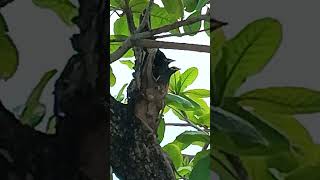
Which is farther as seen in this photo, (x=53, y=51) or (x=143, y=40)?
(x=143, y=40)

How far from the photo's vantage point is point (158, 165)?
45.4 inches

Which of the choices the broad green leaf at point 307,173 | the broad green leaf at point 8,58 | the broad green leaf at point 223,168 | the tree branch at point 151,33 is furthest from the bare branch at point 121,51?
the broad green leaf at point 307,173

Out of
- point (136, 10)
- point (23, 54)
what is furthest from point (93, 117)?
point (136, 10)

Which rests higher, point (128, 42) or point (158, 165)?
point (128, 42)

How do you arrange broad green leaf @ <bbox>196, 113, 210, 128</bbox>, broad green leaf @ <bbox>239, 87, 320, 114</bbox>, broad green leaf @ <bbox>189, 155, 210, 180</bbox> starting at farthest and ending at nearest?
broad green leaf @ <bbox>196, 113, 210, 128</bbox> < broad green leaf @ <bbox>189, 155, 210, 180</bbox> < broad green leaf @ <bbox>239, 87, 320, 114</bbox>

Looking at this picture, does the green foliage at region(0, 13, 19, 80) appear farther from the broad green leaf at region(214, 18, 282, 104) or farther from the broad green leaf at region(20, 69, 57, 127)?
the broad green leaf at region(214, 18, 282, 104)

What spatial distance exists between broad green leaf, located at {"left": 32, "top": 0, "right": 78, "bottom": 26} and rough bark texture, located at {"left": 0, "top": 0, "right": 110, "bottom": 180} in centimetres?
2

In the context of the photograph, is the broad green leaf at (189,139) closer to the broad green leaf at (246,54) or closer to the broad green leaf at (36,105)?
the broad green leaf at (246,54)

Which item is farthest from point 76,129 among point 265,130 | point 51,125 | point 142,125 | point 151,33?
point 265,130

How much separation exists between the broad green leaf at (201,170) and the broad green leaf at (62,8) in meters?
0.42

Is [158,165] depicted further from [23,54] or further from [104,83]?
[23,54]

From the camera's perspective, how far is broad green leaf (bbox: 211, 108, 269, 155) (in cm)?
101

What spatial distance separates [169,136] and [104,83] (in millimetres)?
240

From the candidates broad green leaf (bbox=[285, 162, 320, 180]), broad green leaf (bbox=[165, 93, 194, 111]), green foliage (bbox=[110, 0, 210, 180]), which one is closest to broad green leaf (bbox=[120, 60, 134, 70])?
green foliage (bbox=[110, 0, 210, 180])
